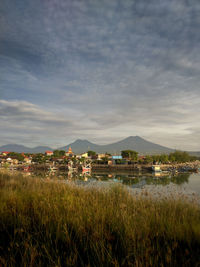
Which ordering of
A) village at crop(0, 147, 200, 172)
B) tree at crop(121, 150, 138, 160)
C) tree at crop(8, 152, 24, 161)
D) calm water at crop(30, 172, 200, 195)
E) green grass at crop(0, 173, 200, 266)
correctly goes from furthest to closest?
tree at crop(8, 152, 24, 161) → tree at crop(121, 150, 138, 160) → village at crop(0, 147, 200, 172) → calm water at crop(30, 172, 200, 195) → green grass at crop(0, 173, 200, 266)

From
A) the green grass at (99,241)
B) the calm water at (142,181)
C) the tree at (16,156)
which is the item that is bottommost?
the calm water at (142,181)

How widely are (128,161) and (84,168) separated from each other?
104 ft

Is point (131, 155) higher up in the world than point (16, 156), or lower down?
higher up

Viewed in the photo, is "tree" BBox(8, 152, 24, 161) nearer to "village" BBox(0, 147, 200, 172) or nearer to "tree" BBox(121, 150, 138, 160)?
"village" BBox(0, 147, 200, 172)

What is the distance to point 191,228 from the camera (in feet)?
9.50

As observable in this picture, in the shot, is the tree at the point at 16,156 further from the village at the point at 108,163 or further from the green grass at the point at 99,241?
the green grass at the point at 99,241

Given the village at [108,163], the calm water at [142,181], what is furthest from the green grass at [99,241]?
the village at [108,163]

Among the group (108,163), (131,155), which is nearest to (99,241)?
(108,163)

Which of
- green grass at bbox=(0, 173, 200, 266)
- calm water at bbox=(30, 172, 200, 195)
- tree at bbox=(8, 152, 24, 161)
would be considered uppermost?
tree at bbox=(8, 152, 24, 161)

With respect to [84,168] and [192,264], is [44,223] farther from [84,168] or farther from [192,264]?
[84,168]

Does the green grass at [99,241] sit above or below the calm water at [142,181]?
above

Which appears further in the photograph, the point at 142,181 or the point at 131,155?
the point at 131,155

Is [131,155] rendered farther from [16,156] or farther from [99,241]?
[99,241]

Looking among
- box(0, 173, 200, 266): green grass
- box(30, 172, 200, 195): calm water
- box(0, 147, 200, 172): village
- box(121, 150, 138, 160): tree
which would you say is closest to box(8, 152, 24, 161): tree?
box(0, 147, 200, 172): village
